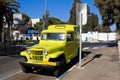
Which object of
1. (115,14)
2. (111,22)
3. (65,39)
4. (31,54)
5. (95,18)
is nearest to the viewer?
(31,54)

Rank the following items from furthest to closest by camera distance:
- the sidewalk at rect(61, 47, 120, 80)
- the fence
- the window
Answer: the fence < the window < the sidewalk at rect(61, 47, 120, 80)

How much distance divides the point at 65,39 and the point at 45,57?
2311 mm

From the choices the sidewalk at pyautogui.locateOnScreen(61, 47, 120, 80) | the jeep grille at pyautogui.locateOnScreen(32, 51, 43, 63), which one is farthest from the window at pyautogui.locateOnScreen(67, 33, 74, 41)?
the jeep grille at pyautogui.locateOnScreen(32, 51, 43, 63)

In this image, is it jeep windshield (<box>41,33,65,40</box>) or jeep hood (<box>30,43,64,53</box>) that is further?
jeep windshield (<box>41,33,65,40</box>)

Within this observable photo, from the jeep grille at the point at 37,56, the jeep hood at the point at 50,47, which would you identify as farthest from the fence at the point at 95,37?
the jeep grille at the point at 37,56

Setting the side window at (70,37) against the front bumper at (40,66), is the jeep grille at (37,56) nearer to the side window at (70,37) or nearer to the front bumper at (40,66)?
the front bumper at (40,66)

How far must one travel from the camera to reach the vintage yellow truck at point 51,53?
1186 centimetres

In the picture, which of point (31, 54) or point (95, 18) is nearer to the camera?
point (31, 54)

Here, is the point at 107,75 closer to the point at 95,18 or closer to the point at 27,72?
the point at 27,72

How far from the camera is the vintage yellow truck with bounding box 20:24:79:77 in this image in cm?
1186

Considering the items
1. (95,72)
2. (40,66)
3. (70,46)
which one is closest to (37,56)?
(40,66)

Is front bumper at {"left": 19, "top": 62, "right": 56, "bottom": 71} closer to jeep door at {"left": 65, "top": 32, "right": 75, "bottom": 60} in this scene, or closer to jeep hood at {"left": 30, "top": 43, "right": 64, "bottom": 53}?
jeep hood at {"left": 30, "top": 43, "right": 64, "bottom": 53}

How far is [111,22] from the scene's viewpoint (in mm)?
31781

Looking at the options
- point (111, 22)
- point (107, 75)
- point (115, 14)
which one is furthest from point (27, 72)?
point (111, 22)
